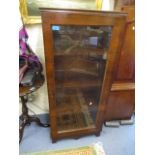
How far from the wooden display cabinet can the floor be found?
0.24 feet

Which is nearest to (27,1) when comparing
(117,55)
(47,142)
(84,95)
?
(117,55)

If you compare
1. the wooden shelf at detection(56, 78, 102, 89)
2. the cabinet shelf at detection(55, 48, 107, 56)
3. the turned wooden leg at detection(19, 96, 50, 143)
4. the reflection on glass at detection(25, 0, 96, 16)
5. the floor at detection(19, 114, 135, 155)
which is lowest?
the floor at detection(19, 114, 135, 155)

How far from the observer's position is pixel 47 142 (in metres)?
1.68

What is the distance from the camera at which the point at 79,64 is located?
1.45 metres

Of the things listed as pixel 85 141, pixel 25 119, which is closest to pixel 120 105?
pixel 85 141

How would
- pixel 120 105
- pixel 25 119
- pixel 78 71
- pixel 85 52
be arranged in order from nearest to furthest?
pixel 85 52 < pixel 78 71 < pixel 25 119 < pixel 120 105

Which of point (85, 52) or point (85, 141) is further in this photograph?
point (85, 141)

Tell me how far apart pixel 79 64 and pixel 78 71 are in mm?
70

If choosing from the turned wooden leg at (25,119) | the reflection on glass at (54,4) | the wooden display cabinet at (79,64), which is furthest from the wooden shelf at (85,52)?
the turned wooden leg at (25,119)

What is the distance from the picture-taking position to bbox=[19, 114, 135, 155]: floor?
1624 mm

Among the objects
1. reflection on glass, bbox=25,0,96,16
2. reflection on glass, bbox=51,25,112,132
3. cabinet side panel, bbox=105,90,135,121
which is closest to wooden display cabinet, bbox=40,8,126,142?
reflection on glass, bbox=51,25,112,132

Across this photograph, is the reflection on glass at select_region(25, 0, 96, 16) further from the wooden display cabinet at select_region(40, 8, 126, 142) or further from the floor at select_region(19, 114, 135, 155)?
the floor at select_region(19, 114, 135, 155)

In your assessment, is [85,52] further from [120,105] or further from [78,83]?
[120,105]

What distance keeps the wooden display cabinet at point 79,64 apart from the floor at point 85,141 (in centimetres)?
7
